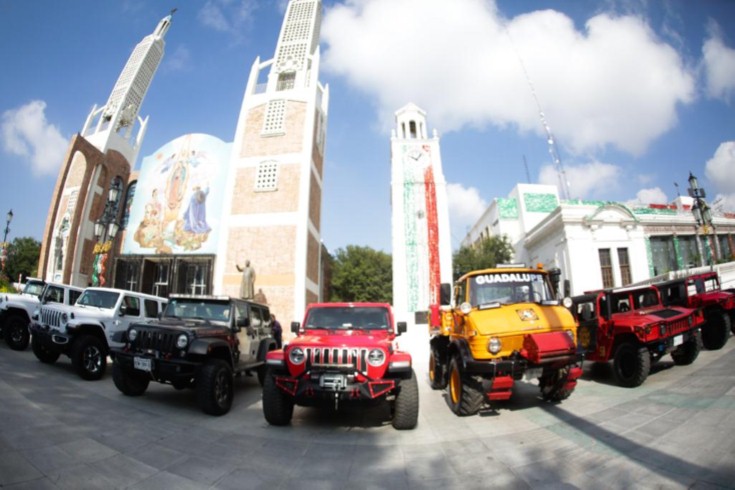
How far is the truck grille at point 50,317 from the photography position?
7.53 m

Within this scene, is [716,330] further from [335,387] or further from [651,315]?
[335,387]

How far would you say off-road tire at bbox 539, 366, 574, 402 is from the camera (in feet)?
18.2

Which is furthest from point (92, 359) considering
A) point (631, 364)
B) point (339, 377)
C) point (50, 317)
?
point (631, 364)

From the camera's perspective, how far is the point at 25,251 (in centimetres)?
4138

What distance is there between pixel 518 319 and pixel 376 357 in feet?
8.31

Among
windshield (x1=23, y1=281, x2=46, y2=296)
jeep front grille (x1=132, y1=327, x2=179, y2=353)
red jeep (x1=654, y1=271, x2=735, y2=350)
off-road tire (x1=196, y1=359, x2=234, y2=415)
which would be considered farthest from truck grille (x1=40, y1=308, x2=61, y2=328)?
red jeep (x1=654, y1=271, x2=735, y2=350)

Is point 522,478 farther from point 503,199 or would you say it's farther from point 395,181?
point 503,199

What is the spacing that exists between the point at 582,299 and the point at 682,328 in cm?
203

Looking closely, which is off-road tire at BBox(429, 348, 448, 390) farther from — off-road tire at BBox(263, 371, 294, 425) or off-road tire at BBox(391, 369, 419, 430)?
off-road tire at BBox(263, 371, 294, 425)

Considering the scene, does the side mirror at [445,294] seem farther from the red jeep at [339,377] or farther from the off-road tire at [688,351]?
the off-road tire at [688,351]

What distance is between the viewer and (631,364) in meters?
6.75

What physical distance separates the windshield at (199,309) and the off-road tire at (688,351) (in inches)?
387

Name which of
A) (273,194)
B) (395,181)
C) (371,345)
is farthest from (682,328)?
(395,181)

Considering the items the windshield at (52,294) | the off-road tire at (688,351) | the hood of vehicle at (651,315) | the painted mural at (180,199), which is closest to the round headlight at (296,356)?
the hood of vehicle at (651,315)
